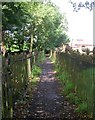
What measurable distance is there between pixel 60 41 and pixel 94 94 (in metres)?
40.8

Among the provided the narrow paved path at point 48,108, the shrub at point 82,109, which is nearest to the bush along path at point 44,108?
the narrow paved path at point 48,108

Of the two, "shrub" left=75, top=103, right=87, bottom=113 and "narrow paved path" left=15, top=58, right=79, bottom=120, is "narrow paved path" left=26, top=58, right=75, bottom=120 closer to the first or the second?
"narrow paved path" left=15, top=58, right=79, bottom=120

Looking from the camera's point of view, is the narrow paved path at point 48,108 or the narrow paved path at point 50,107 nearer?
the narrow paved path at point 48,108

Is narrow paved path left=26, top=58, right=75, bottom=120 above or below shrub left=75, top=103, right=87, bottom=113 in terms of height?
below

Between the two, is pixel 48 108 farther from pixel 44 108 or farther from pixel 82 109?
pixel 82 109

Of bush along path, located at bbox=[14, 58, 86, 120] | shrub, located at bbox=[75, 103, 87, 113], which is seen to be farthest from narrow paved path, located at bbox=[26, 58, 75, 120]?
shrub, located at bbox=[75, 103, 87, 113]

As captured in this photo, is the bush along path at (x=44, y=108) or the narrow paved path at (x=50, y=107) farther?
the narrow paved path at (x=50, y=107)

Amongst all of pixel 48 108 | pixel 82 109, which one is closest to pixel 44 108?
pixel 48 108

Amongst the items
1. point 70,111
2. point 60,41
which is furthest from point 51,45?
point 70,111

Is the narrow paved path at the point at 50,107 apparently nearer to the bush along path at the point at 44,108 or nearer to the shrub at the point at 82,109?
the bush along path at the point at 44,108

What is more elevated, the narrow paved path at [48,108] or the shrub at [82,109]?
the shrub at [82,109]

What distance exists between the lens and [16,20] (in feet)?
33.7

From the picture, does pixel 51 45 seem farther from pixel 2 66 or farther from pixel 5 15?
pixel 2 66

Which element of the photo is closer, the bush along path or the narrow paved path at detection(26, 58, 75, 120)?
the bush along path
